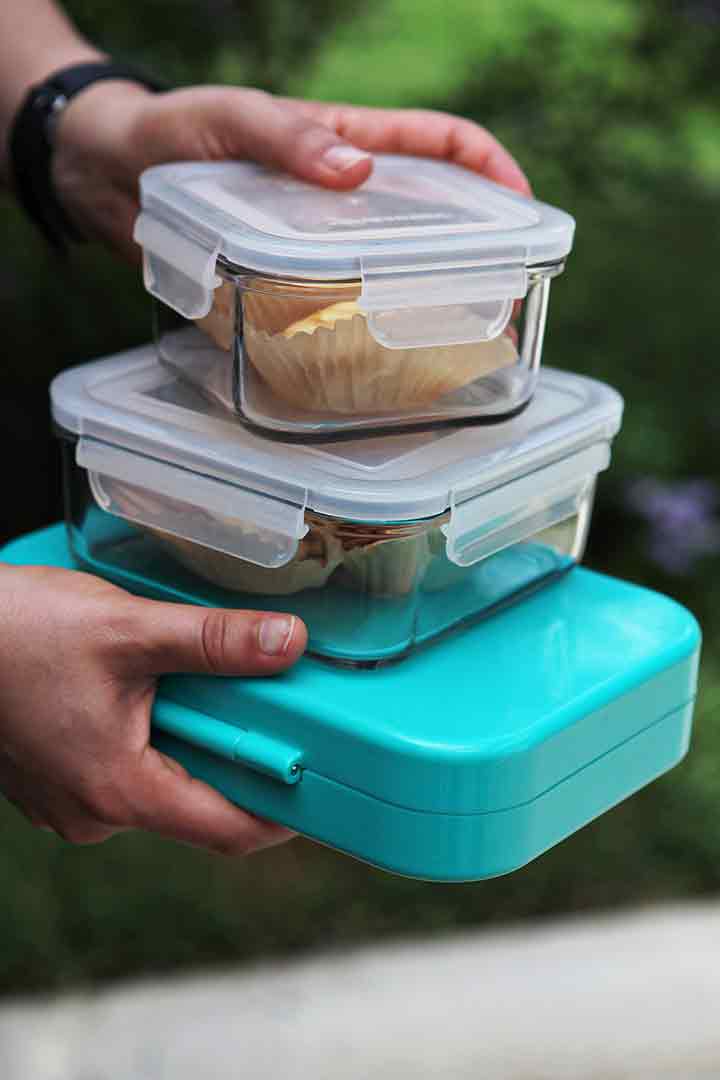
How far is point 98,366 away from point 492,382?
30 cm

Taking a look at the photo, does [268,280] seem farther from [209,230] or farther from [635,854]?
[635,854]

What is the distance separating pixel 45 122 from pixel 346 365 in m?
0.56

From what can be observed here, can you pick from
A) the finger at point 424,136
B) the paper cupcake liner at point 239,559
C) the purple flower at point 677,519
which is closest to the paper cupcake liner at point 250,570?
the paper cupcake liner at point 239,559

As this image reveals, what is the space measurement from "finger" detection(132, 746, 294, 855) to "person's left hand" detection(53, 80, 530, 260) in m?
0.41

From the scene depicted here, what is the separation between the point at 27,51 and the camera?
1298 millimetres

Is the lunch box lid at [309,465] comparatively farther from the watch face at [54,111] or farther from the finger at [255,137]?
the watch face at [54,111]

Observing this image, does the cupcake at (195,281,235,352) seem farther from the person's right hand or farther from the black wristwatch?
the black wristwatch

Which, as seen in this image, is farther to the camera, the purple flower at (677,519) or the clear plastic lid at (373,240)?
the purple flower at (677,519)

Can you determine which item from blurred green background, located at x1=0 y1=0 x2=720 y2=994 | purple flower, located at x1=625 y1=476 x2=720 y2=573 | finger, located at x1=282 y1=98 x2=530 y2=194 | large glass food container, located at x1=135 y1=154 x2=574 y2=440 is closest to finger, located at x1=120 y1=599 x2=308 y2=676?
large glass food container, located at x1=135 y1=154 x2=574 y2=440

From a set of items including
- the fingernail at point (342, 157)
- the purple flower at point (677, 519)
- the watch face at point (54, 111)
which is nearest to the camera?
the fingernail at point (342, 157)

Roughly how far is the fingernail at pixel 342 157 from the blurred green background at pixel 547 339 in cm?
147

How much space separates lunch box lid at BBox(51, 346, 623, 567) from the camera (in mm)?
841

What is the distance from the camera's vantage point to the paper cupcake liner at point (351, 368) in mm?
837

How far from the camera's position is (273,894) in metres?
2.28
